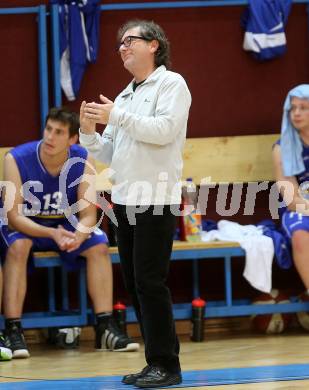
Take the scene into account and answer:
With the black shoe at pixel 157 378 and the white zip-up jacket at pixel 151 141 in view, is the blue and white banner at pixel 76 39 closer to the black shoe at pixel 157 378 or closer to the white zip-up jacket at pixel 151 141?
the white zip-up jacket at pixel 151 141

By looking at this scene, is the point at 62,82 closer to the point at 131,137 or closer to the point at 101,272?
the point at 101,272

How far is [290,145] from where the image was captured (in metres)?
4.93

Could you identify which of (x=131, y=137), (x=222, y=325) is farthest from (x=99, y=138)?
(x=222, y=325)

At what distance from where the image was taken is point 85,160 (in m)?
4.66

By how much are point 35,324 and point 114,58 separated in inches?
63.6

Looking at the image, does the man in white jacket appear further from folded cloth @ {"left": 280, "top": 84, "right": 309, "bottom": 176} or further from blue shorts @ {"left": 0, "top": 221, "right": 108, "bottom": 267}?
folded cloth @ {"left": 280, "top": 84, "right": 309, "bottom": 176}

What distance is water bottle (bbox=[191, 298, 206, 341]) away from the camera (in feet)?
15.6

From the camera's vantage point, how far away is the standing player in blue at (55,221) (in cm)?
444

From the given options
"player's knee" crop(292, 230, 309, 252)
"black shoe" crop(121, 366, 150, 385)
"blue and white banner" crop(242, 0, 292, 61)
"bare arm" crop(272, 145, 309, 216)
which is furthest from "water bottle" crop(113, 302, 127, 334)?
"blue and white banner" crop(242, 0, 292, 61)

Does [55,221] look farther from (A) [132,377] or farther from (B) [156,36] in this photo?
(B) [156,36]

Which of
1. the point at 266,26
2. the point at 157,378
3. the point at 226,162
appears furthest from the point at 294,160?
the point at 157,378

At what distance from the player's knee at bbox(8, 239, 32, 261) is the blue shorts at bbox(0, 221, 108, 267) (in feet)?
0.07

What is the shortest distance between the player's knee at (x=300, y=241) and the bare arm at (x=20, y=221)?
47.1 inches

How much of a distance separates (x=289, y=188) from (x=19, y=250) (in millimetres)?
1519
